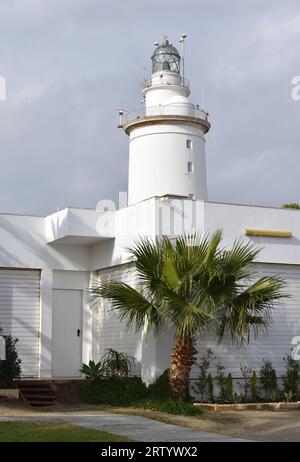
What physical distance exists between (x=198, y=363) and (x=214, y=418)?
280 centimetres

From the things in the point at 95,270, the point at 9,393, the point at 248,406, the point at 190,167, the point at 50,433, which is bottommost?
the point at 50,433

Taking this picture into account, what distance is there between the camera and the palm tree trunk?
1689 cm

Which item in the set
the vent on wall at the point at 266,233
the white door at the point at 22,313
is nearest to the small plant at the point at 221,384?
the vent on wall at the point at 266,233

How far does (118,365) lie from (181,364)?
8.76 ft

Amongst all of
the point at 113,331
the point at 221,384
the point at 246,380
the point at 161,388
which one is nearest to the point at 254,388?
the point at 246,380

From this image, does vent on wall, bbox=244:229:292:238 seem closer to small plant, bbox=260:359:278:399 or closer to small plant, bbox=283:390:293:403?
small plant, bbox=260:359:278:399

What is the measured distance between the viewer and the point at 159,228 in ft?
60.3

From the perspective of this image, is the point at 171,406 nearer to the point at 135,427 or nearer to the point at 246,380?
the point at 135,427

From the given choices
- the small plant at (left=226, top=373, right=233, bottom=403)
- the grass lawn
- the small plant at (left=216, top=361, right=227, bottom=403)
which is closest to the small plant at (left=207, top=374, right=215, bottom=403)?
the small plant at (left=216, top=361, right=227, bottom=403)

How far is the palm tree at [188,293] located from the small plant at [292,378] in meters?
2.35

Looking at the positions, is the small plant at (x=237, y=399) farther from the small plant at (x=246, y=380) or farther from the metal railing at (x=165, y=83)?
the metal railing at (x=165, y=83)

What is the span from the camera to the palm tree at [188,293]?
650 inches

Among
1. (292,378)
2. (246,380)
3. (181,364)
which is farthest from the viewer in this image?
(292,378)

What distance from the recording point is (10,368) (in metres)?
18.7
